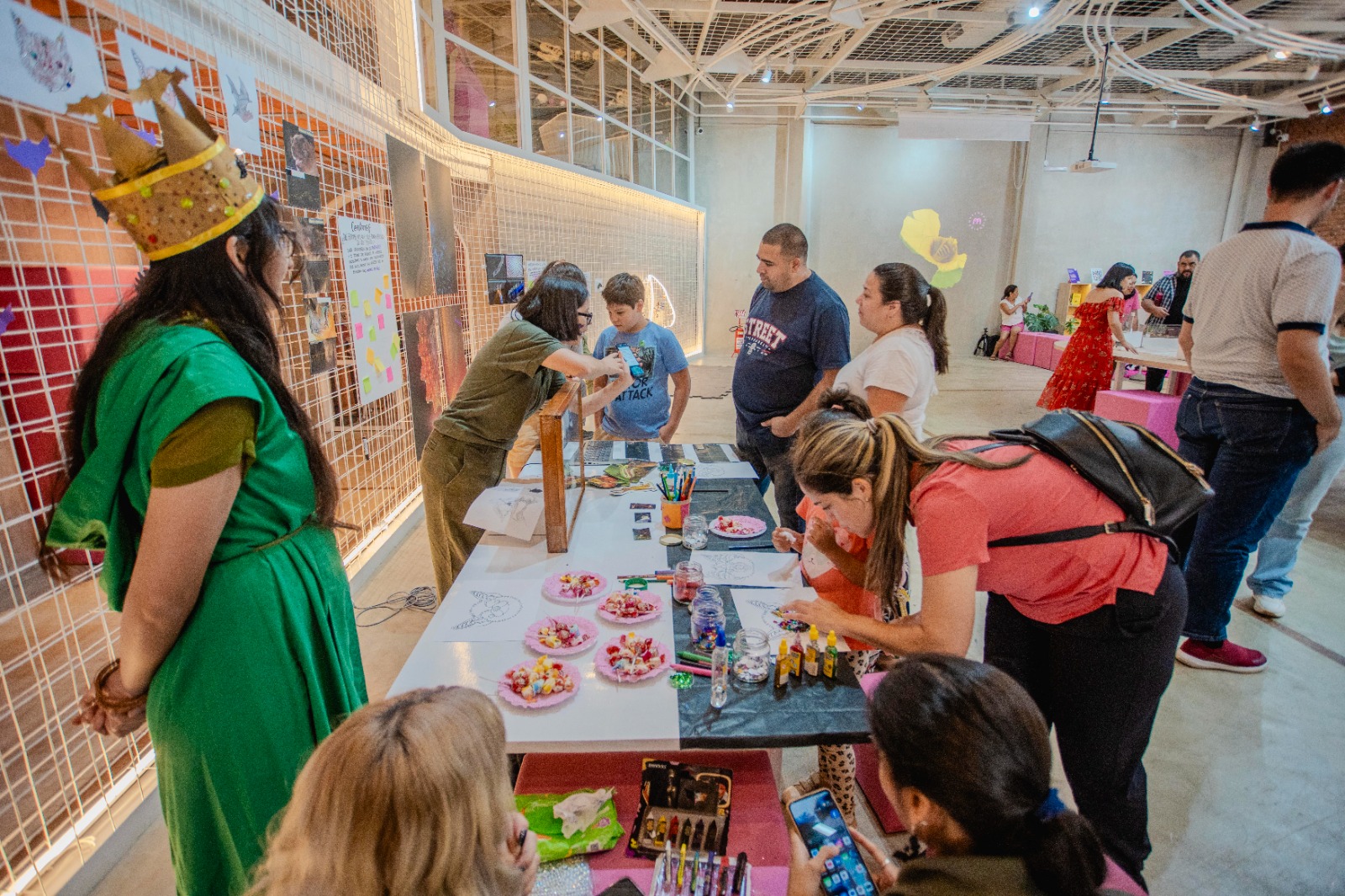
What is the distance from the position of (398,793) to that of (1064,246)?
13.6m

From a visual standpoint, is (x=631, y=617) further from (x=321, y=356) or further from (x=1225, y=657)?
(x=1225, y=657)

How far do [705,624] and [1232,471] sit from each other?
2304 mm

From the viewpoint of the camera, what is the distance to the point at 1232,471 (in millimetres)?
2525

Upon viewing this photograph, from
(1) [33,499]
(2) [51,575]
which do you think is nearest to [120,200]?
(2) [51,575]

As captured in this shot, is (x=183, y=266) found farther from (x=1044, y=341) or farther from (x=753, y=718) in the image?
(x=1044, y=341)

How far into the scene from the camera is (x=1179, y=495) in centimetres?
140

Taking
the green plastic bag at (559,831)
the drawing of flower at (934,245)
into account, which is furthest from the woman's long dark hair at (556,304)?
the drawing of flower at (934,245)

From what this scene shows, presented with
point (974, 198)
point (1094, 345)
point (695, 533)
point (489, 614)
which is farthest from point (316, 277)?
point (974, 198)

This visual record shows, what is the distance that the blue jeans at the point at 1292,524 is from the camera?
286 centimetres

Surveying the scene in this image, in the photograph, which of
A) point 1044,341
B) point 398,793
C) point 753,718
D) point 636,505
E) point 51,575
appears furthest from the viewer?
point 1044,341

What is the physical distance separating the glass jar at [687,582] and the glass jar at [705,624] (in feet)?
0.36

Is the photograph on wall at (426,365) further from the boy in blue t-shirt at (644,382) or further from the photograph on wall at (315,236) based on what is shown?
the boy in blue t-shirt at (644,382)

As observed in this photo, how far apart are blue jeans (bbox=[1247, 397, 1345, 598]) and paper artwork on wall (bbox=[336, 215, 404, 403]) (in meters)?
4.22

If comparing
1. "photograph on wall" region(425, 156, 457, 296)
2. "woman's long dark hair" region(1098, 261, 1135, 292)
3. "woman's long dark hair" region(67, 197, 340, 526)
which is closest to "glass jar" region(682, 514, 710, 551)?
"woman's long dark hair" region(67, 197, 340, 526)
